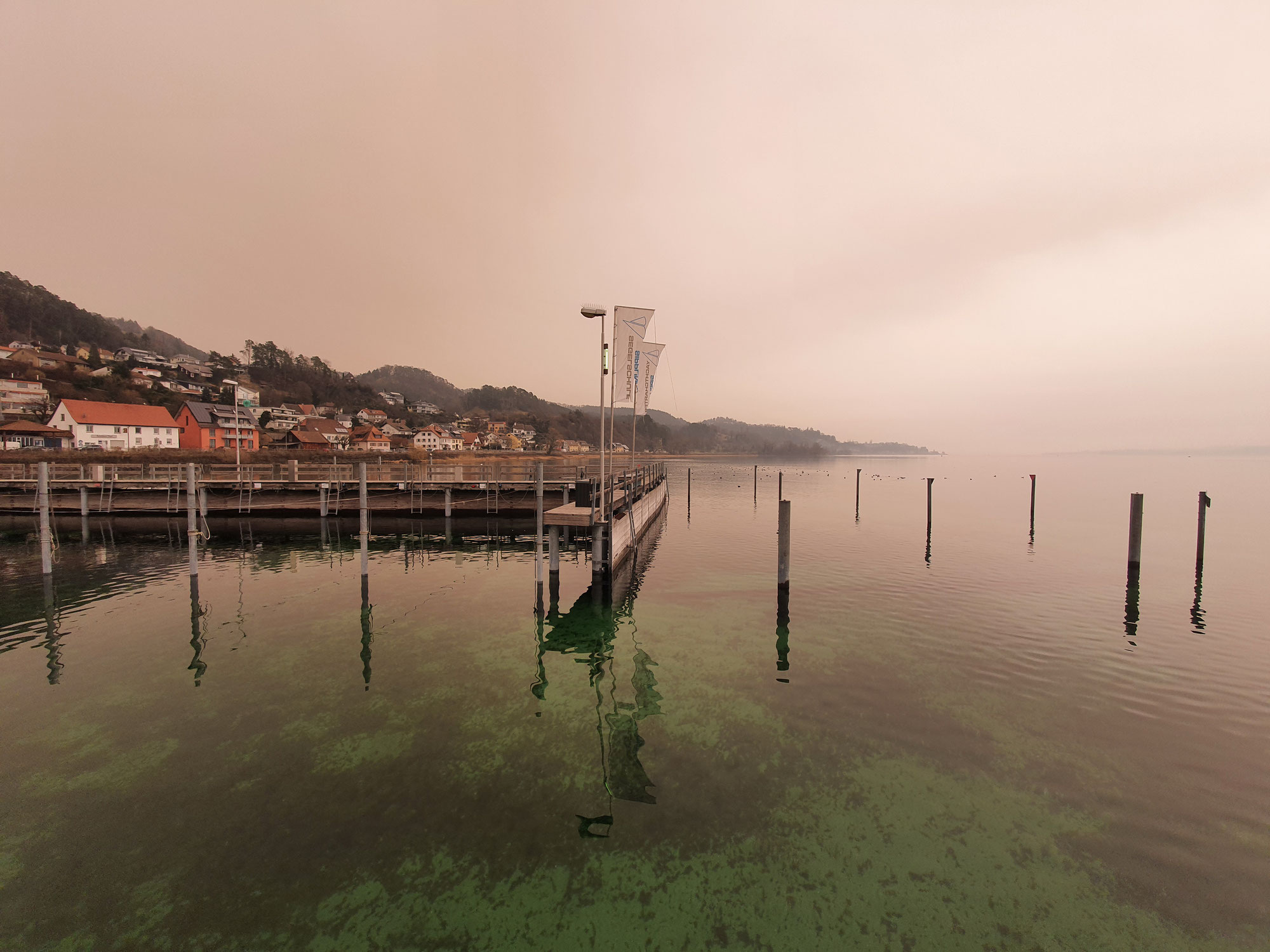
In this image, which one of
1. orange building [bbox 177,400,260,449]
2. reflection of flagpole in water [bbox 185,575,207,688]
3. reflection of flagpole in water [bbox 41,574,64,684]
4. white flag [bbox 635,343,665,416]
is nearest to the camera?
reflection of flagpole in water [bbox 41,574,64,684]

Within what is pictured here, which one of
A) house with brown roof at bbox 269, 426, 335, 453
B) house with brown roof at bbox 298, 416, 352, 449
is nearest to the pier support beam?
house with brown roof at bbox 269, 426, 335, 453

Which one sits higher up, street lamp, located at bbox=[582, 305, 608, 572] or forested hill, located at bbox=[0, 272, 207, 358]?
forested hill, located at bbox=[0, 272, 207, 358]

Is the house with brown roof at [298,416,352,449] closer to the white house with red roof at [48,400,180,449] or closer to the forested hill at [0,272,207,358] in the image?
the white house with red roof at [48,400,180,449]

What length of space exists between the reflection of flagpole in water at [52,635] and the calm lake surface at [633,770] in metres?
0.11

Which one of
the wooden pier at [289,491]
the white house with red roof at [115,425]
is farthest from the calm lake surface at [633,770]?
the white house with red roof at [115,425]

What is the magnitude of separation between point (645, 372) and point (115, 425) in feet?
322

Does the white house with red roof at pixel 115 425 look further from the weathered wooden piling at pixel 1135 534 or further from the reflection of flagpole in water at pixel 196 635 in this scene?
the weathered wooden piling at pixel 1135 534

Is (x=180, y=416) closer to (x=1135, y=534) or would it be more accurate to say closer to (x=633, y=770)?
(x=633, y=770)

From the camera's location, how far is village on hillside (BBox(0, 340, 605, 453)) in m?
75.7

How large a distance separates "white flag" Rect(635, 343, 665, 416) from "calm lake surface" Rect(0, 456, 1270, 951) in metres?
11.1

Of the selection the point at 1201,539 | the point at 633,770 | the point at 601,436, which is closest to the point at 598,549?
the point at 601,436

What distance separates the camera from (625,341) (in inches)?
801

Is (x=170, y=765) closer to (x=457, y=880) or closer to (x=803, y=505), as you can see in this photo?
(x=457, y=880)

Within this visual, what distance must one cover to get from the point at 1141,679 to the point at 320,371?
212 metres
